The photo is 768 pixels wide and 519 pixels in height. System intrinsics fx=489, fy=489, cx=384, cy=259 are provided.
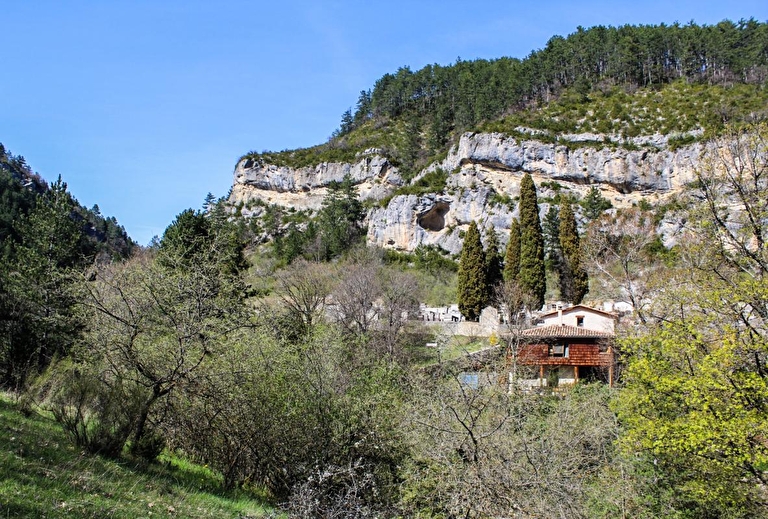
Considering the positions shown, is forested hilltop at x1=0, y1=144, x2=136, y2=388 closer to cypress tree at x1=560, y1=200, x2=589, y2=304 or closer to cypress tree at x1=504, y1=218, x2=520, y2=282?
cypress tree at x1=504, y1=218, x2=520, y2=282

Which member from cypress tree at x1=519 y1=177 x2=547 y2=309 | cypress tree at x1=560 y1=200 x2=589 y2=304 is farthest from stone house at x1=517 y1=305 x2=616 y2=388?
cypress tree at x1=560 y1=200 x2=589 y2=304

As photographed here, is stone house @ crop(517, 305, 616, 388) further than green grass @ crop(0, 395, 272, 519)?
Yes

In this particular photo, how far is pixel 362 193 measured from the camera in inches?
2628

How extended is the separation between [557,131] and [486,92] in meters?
14.0

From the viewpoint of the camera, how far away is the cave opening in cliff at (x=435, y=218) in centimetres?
5309

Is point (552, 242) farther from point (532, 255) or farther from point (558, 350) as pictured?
point (558, 350)

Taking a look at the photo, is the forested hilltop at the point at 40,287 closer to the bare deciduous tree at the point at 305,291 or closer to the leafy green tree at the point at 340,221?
the bare deciduous tree at the point at 305,291

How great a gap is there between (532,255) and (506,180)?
19.4 meters

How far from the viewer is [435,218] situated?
5344 cm

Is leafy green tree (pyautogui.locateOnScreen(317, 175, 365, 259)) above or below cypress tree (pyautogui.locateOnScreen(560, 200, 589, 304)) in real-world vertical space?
above

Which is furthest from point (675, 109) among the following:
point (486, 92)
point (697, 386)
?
point (697, 386)

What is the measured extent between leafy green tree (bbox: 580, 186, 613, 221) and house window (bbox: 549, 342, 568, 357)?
1016 inches

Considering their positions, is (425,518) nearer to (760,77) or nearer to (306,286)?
(306,286)

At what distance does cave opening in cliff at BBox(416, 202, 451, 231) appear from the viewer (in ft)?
174
